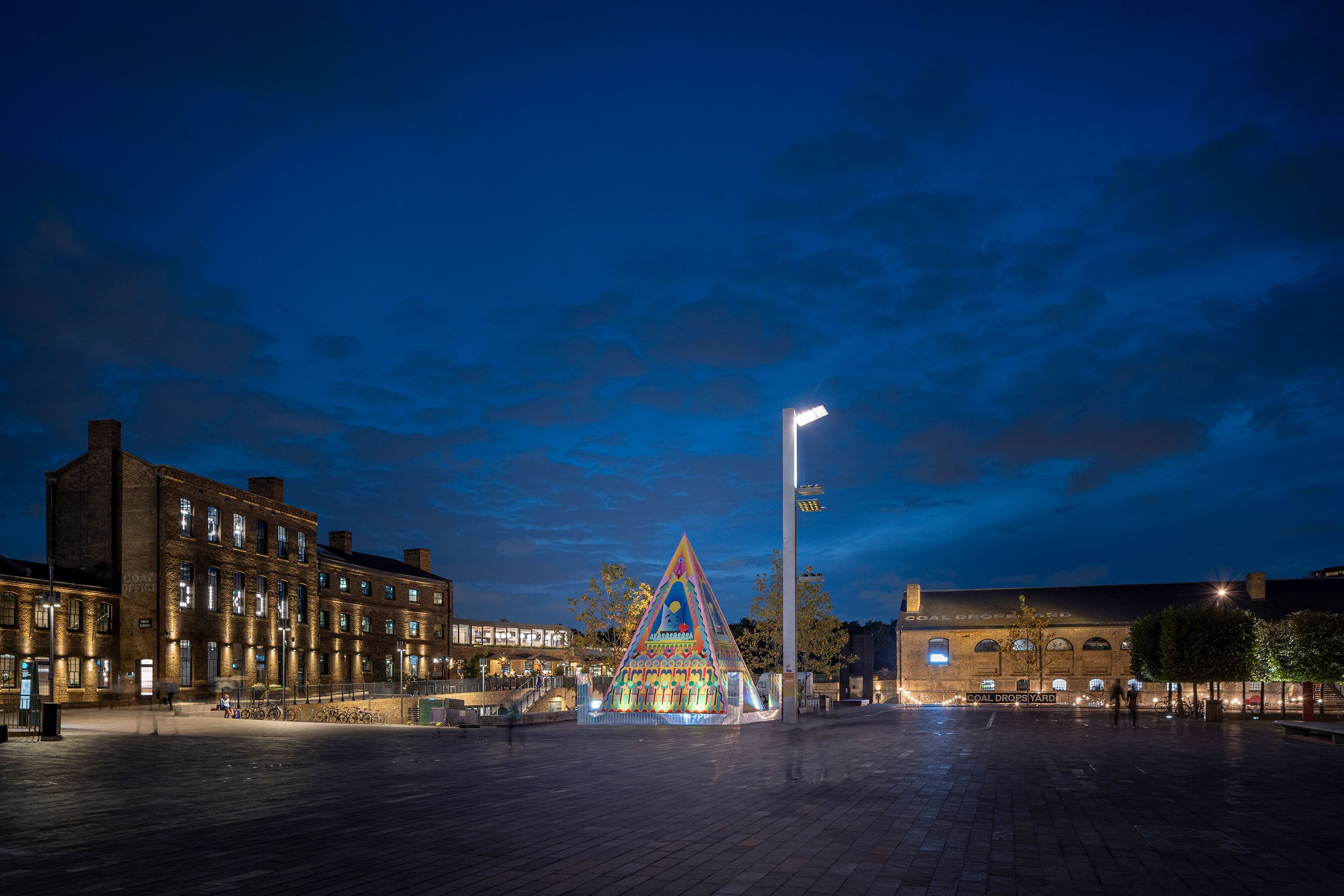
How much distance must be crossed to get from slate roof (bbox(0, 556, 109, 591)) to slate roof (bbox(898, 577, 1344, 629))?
59794 millimetres

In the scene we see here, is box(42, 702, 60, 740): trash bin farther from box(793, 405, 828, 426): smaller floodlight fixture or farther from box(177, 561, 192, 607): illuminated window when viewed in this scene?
box(177, 561, 192, 607): illuminated window

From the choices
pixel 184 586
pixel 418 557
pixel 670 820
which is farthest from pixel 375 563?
pixel 670 820

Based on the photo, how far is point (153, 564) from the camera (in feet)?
171

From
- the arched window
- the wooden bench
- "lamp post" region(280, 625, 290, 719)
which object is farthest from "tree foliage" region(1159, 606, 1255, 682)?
"lamp post" region(280, 625, 290, 719)

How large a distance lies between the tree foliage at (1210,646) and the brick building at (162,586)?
49.0m

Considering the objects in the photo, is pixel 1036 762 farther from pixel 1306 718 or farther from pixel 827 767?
pixel 1306 718

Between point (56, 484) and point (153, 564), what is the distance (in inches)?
299

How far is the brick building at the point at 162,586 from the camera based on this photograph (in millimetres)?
47031

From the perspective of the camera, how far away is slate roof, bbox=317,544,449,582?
75.8 m

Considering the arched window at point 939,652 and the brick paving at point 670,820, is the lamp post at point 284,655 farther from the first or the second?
the arched window at point 939,652

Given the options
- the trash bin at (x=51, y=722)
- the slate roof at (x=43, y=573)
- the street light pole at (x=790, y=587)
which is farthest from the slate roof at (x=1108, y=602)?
the trash bin at (x=51, y=722)

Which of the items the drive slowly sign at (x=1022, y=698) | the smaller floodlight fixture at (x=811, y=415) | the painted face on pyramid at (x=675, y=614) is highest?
the smaller floodlight fixture at (x=811, y=415)

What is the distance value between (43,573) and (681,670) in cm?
3221

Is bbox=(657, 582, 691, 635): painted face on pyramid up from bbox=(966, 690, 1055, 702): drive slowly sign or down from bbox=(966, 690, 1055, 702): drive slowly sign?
up
